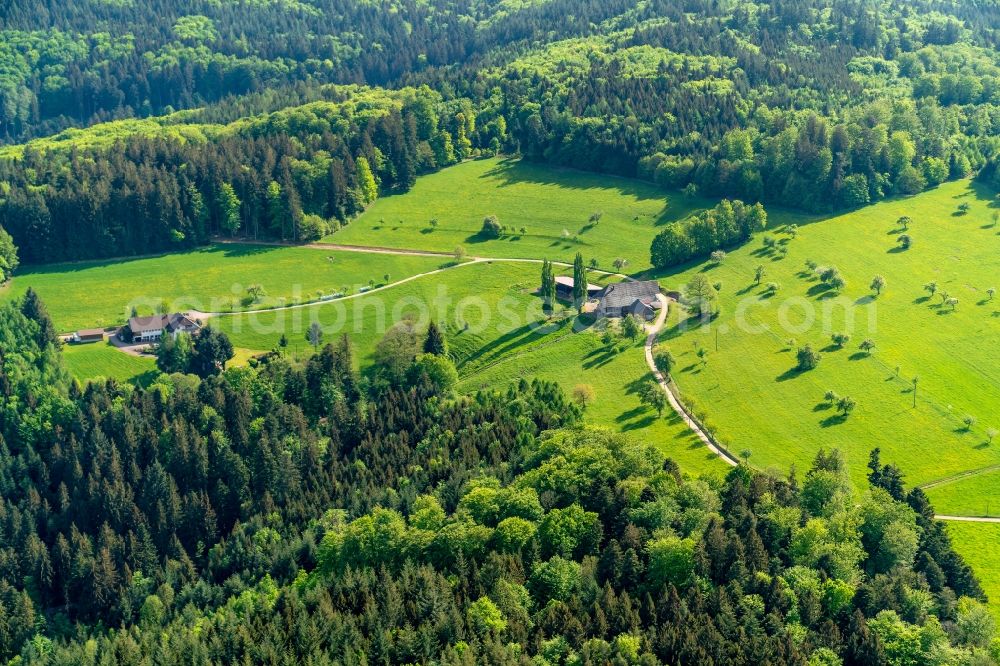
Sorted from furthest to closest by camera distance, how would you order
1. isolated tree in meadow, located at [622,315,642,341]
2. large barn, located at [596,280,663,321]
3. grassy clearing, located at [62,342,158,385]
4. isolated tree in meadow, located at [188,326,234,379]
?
large barn, located at [596,280,663,321] → grassy clearing, located at [62,342,158,385] → isolated tree in meadow, located at [188,326,234,379] → isolated tree in meadow, located at [622,315,642,341]

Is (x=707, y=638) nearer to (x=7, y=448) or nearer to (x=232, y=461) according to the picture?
(x=232, y=461)

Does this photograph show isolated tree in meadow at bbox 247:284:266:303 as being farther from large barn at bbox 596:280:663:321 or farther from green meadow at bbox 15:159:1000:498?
large barn at bbox 596:280:663:321

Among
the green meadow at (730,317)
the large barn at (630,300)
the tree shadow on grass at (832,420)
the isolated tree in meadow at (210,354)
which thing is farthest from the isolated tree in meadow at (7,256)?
the tree shadow on grass at (832,420)

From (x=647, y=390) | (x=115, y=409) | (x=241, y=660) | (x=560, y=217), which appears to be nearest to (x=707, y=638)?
(x=241, y=660)

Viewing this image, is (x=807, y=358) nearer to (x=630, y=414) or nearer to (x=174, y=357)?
(x=630, y=414)

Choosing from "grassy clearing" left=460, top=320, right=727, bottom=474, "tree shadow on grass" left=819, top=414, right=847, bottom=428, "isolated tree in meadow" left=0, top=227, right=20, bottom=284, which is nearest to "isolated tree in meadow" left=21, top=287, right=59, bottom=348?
"isolated tree in meadow" left=0, top=227, right=20, bottom=284

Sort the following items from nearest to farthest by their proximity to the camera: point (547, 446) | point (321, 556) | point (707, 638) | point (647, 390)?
point (707, 638) → point (321, 556) → point (547, 446) → point (647, 390)

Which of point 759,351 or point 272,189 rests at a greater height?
point 272,189

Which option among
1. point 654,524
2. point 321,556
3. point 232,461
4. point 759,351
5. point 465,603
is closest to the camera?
point 465,603
